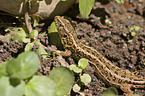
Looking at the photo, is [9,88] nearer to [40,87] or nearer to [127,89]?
[40,87]

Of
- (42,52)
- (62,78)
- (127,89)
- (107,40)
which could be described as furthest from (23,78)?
(107,40)

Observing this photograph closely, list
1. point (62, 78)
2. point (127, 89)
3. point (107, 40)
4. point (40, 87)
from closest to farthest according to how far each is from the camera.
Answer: point (40, 87)
point (62, 78)
point (127, 89)
point (107, 40)

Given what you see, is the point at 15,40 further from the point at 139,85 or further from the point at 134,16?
the point at 134,16

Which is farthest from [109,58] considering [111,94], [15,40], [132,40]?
[15,40]

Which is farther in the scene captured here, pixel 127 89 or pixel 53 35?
pixel 53 35

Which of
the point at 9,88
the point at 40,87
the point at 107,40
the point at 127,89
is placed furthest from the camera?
the point at 107,40

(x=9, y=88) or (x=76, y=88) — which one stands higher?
(x=9, y=88)
